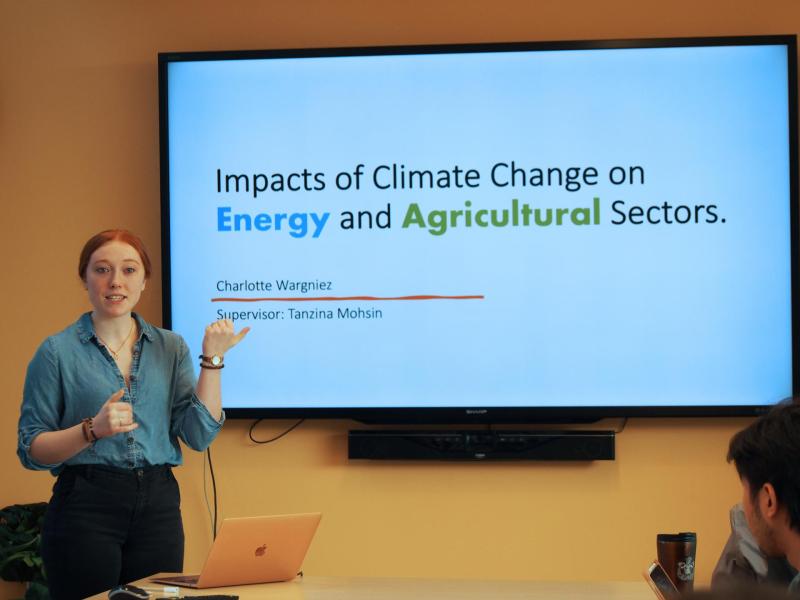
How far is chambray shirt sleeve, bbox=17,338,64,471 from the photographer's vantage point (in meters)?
2.64

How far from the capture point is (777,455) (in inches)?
61.9

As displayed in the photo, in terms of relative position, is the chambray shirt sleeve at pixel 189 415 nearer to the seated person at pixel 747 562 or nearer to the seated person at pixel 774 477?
the seated person at pixel 747 562

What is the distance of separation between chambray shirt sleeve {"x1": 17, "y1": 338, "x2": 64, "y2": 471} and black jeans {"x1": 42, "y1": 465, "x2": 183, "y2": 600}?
13 cm

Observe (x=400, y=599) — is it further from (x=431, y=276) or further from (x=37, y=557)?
(x=37, y=557)

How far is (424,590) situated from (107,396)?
0.98m

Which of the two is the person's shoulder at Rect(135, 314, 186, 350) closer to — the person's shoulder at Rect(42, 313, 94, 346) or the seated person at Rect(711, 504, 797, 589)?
the person's shoulder at Rect(42, 313, 94, 346)

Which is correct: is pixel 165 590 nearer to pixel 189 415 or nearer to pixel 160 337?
pixel 189 415

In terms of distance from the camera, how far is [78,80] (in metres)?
4.12

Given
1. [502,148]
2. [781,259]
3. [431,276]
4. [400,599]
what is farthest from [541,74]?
[400,599]

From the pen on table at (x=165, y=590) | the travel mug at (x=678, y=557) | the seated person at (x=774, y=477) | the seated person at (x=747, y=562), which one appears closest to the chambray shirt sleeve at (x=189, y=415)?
the pen on table at (x=165, y=590)

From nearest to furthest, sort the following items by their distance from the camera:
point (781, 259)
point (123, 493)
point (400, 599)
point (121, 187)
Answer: point (400, 599), point (123, 493), point (781, 259), point (121, 187)

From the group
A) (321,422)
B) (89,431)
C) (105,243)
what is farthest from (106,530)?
(321,422)

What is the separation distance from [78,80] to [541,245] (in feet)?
6.37

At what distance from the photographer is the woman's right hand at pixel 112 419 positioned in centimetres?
245
